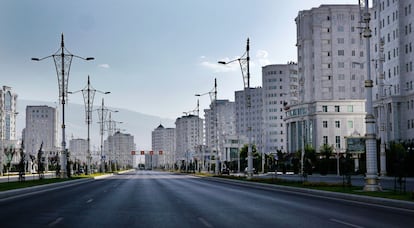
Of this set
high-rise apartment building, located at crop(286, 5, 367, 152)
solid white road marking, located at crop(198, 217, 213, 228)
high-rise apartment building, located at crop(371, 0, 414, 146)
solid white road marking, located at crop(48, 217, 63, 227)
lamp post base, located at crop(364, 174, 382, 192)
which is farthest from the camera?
high-rise apartment building, located at crop(286, 5, 367, 152)

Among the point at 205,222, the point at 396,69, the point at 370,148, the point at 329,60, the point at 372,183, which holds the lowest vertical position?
the point at 205,222

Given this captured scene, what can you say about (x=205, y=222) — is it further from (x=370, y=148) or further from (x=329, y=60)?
(x=329, y=60)

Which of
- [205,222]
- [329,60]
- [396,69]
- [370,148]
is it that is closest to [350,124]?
[329,60]

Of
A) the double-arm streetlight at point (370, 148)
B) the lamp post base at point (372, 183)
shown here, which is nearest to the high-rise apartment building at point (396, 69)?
the double-arm streetlight at point (370, 148)

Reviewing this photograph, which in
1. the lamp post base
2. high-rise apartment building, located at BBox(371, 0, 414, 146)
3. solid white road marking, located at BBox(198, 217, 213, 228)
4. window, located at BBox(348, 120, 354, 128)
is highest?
high-rise apartment building, located at BBox(371, 0, 414, 146)

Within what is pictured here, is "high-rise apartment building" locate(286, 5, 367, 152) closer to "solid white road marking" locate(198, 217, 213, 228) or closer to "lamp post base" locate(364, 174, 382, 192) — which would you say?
"lamp post base" locate(364, 174, 382, 192)

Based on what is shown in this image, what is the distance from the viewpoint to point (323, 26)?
132 m

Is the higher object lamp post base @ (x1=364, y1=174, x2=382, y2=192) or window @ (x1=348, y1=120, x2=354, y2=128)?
window @ (x1=348, y1=120, x2=354, y2=128)

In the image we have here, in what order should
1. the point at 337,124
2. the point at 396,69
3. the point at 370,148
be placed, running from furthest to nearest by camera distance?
1. the point at 337,124
2. the point at 396,69
3. the point at 370,148

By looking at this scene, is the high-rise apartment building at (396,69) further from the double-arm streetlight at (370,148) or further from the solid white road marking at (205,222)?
the solid white road marking at (205,222)

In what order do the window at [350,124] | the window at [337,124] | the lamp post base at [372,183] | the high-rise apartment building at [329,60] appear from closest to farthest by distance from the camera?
the lamp post base at [372,183] → the window at [350,124] → the window at [337,124] → the high-rise apartment building at [329,60]

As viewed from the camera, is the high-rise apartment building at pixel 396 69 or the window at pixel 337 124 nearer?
the high-rise apartment building at pixel 396 69

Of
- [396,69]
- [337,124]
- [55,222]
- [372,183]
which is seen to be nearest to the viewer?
[55,222]

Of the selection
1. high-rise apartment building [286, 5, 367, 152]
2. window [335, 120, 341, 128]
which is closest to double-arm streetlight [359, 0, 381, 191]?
window [335, 120, 341, 128]
